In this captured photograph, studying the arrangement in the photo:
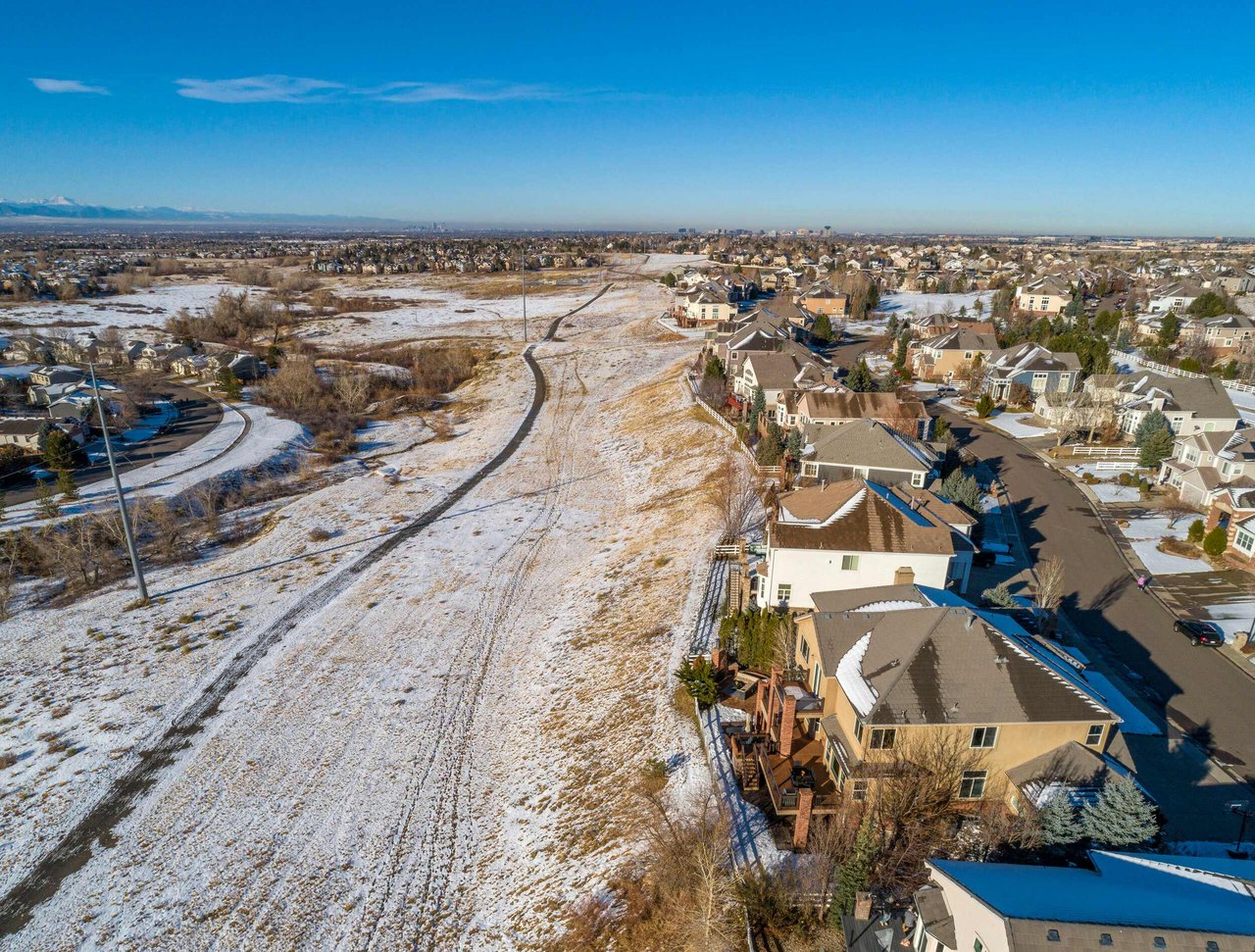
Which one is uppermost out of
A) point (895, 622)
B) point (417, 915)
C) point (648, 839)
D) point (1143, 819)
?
point (895, 622)

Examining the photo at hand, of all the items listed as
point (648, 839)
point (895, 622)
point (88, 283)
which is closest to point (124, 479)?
point (648, 839)

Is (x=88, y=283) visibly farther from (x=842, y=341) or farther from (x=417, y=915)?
(x=417, y=915)

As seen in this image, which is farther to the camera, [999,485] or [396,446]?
[396,446]

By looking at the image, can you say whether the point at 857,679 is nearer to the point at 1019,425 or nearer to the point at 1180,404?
the point at 1180,404

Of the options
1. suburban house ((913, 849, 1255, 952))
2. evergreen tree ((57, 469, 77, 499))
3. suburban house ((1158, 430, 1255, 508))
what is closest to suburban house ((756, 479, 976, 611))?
suburban house ((913, 849, 1255, 952))

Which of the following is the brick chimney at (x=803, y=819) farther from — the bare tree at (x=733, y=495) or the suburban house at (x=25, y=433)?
the suburban house at (x=25, y=433)

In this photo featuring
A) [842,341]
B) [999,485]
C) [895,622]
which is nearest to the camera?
[895,622]

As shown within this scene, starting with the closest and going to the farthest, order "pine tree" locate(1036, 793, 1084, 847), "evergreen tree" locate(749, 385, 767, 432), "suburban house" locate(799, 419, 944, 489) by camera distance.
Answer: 1. "pine tree" locate(1036, 793, 1084, 847)
2. "suburban house" locate(799, 419, 944, 489)
3. "evergreen tree" locate(749, 385, 767, 432)

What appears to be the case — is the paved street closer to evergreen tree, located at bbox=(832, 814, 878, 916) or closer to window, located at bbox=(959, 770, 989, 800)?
window, located at bbox=(959, 770, 989, 800)
